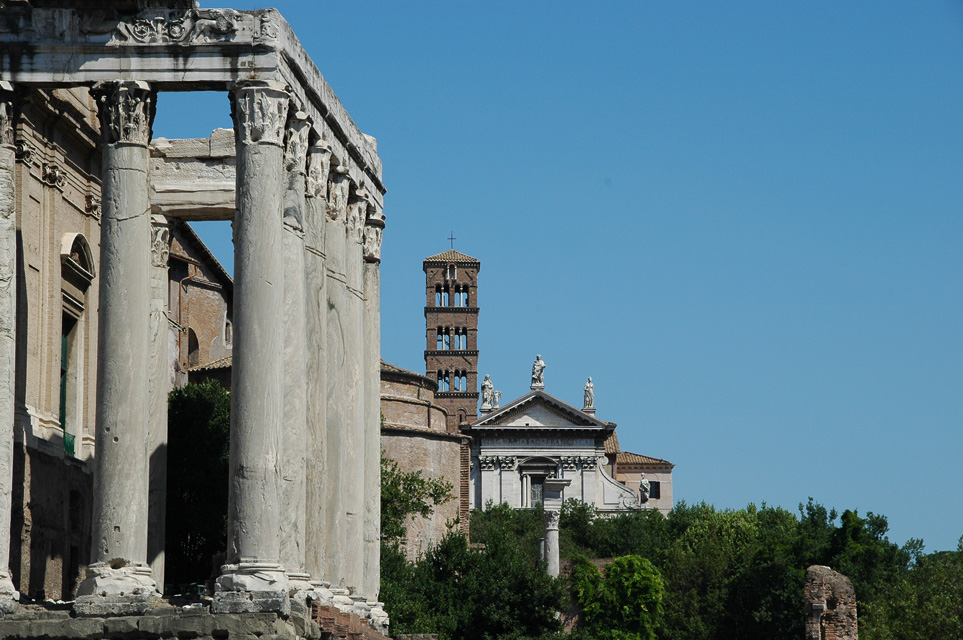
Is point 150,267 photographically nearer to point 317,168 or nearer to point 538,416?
point 317,168

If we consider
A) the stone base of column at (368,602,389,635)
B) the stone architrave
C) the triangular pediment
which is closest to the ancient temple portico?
the stone architrave

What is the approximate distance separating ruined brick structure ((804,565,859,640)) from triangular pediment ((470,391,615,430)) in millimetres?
55770

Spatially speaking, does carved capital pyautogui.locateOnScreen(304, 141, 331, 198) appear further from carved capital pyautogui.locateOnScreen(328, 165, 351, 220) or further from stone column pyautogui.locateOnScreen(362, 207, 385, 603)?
stone column pyautogui.locateOnScreen(362, 207, 385, 603)

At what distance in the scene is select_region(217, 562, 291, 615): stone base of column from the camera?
15656mm

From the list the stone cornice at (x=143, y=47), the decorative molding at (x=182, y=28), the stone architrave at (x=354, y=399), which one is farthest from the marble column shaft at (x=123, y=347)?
the stone architrave at (x=354, y=399)

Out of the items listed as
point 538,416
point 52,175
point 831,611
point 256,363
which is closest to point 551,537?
point 831,611

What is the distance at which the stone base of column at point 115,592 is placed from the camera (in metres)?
15.5

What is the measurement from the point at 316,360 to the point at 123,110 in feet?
14.8

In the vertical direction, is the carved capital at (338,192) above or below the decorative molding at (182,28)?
below

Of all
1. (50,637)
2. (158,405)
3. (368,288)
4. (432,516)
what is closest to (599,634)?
(432,516)

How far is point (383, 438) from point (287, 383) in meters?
30.3

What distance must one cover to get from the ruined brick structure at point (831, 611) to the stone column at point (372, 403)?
1482cm

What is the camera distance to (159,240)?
21297mm

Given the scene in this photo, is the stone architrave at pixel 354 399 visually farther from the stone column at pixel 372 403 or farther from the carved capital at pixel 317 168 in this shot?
the carved capital at pixel 317 168
